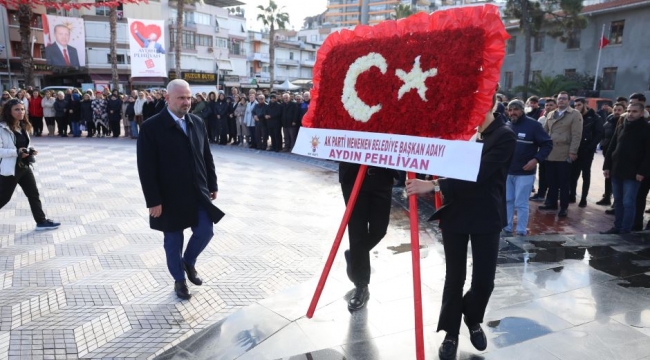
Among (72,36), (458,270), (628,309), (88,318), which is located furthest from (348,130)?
(72,36)

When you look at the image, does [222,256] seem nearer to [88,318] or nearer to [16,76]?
[88,318]

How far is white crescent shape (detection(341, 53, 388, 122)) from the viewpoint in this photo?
3294 millimetres

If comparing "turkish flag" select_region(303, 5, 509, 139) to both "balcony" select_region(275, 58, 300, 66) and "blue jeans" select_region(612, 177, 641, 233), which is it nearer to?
"blue jeans" select_region(612, 177, 641, 233)

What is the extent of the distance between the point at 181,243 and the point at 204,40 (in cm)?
5343

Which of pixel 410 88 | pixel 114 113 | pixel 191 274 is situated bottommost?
pixel 191 274

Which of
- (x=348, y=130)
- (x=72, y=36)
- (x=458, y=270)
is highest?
(x=72, y=36)

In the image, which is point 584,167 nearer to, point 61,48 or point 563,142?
point 563,142

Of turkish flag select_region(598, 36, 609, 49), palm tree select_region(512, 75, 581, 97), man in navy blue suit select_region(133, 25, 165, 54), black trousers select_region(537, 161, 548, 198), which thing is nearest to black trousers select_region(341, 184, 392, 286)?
black trousers select_region(537, 161, 548, 198)

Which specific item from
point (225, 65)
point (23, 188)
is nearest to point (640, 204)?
point (23, 188)

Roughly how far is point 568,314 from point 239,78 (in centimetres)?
5936

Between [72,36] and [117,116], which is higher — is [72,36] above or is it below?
above

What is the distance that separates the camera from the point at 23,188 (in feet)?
19.5

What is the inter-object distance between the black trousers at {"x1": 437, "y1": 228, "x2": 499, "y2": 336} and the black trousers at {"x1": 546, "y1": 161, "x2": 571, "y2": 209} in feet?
17.3

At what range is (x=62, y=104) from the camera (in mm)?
16984
